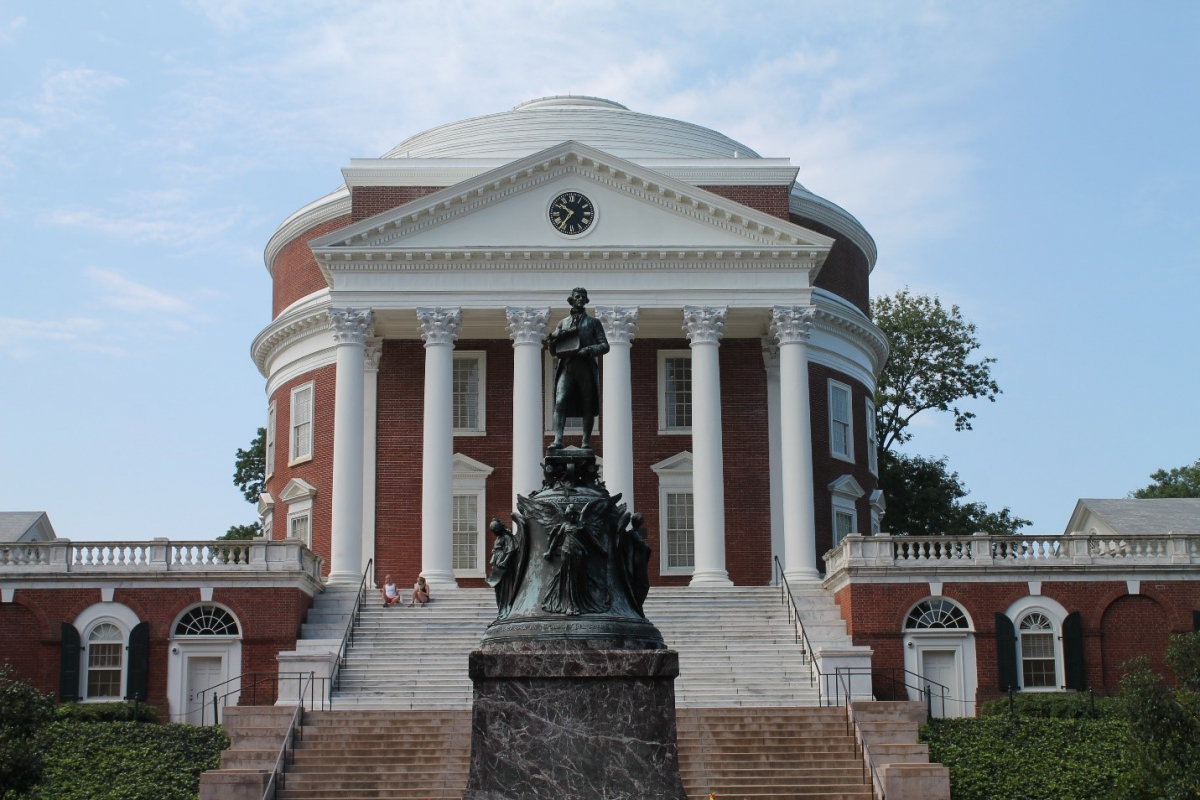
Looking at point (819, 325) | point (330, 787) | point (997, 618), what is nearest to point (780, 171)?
point (819, 325)

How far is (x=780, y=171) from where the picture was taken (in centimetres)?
4778

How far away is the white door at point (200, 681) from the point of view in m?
37.8

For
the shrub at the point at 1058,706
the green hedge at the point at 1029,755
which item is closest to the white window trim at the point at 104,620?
the green hedge at the point at 1029,755

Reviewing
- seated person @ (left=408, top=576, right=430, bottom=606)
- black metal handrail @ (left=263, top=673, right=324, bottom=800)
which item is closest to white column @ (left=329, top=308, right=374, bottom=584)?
seated person @ (left=408, top=576, right=430, bottom=606)

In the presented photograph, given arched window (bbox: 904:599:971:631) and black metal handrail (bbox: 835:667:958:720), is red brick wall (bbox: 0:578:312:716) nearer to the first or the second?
black metal handrail (bbox: 835:667:958:720)

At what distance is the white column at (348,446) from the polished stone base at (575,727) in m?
24.5

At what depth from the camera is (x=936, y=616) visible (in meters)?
Result: 38.8

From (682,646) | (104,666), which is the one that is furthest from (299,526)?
(682,646)

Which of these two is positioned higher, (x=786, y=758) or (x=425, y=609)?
(x=425, y=609)

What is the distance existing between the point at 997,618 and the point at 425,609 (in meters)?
13.5

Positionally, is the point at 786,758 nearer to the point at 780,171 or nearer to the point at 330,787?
the point at 330,787

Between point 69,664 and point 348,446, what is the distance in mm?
8751

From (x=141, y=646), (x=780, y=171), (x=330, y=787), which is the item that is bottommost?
(x=330, y=787)

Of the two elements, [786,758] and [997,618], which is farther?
[997,618]
